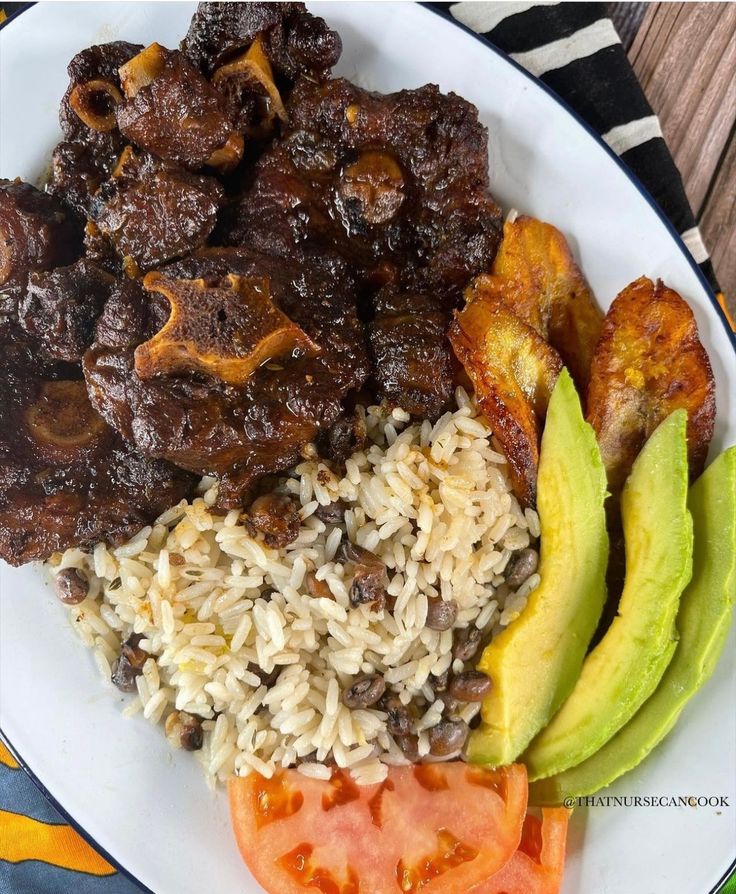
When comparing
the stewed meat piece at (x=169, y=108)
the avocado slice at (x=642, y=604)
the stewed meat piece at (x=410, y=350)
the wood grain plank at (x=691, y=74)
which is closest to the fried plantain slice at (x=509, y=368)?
the stewed meat piece at (x=410, y=350)

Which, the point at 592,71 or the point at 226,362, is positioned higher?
A: the point at 592,71

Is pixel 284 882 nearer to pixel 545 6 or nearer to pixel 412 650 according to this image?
pixel 412 650

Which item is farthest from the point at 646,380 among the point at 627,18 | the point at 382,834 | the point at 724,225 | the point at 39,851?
the point at 39,851

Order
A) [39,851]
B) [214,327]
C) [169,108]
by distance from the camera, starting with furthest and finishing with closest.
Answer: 1. [39,851]
2. [169,108]
3. [214,327]

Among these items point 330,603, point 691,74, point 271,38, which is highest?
point 691,74

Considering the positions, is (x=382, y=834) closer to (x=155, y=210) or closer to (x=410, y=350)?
(x=410, y=350)

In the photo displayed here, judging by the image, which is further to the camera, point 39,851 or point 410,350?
point 39,851

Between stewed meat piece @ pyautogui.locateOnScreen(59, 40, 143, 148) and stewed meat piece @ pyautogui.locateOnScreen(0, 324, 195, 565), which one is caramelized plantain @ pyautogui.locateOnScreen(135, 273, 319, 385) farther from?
stewed meat piece @ pyautogui.locateOnScreen(59, 40, 143, 148)

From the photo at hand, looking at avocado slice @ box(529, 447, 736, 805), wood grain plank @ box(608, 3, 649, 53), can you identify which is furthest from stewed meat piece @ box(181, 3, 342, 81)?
avocado slice @ box(529, 447, 736, 805)
